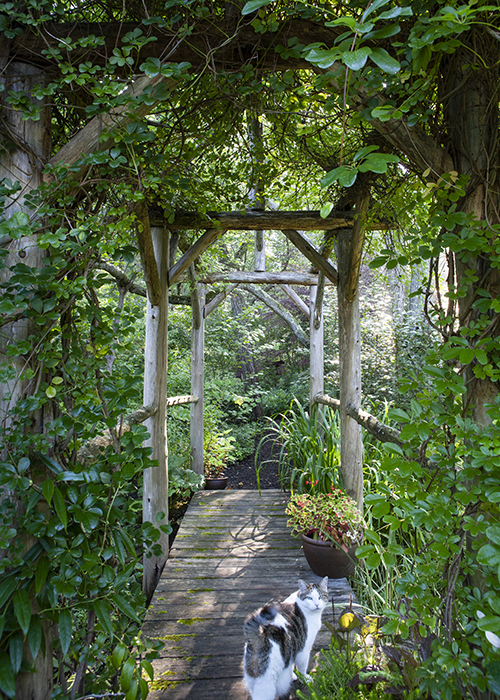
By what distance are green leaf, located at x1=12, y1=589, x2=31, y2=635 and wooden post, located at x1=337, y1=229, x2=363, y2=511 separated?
7.32ft

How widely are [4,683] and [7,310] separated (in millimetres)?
856

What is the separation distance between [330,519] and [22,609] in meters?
1.87

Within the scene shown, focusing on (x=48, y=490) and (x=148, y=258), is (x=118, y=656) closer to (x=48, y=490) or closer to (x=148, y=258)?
(x=48, y=490)

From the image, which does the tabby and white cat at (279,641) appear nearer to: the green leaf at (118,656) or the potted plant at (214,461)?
the green leaf at (118,656)

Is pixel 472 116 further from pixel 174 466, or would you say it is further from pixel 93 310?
pixel 174 466

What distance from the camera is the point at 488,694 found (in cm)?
98

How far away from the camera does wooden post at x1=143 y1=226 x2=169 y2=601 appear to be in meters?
2.63

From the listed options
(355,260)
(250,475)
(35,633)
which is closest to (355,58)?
(35,633)

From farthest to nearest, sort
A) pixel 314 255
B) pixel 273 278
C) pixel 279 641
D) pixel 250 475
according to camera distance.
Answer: pixel 250 475, pixel 273 278, pixel 314 255, pixel 279 641

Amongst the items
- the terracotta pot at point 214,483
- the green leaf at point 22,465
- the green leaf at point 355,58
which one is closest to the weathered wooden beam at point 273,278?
the terracotta pot at point 214,483

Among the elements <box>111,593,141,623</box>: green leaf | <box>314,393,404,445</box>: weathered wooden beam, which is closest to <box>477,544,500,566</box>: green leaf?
<box>314,393,404,445</box>: weathered wooden beam

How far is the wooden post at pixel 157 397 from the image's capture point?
104 inches

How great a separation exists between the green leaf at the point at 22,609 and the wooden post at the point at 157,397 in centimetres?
164

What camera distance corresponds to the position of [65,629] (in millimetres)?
977
